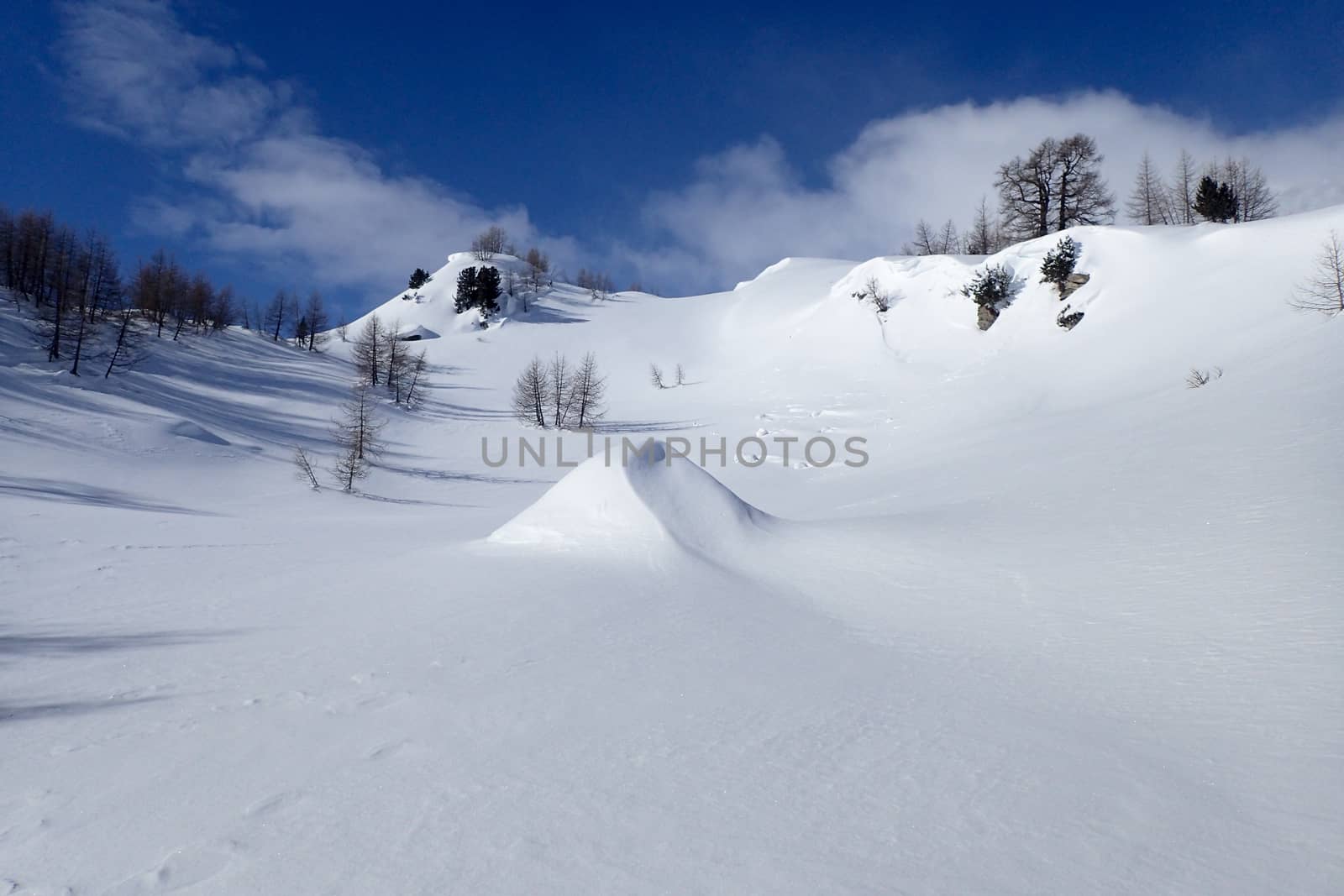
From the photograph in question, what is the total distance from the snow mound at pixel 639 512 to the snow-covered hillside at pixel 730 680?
0.06m

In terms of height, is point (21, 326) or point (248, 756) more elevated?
point (21, 326)

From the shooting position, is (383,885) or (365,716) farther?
(365,716)

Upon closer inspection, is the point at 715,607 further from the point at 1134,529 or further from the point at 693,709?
the point at 1134,529

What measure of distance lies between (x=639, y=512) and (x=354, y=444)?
73.7 feet

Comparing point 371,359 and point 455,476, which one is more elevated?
point 371,359

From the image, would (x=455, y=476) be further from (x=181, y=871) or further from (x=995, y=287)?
(x=995, y=287)

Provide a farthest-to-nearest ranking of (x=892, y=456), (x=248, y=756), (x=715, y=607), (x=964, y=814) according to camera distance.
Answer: (x=892, y=456), (x=715, y=607), (x=248, y=756), (x=964, y=814)

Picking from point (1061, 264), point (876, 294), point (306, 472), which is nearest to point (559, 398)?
point (306, 472)

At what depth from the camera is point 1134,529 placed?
8.16m

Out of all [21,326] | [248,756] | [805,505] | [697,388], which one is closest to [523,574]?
[248,756]

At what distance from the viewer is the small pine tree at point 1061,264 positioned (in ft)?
103

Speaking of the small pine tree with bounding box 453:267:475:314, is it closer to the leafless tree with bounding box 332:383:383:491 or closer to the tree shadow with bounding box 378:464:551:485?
the leafless tree with bounding box 332:383:383:491

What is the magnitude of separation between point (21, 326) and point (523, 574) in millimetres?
42915

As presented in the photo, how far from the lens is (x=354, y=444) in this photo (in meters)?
27.8
